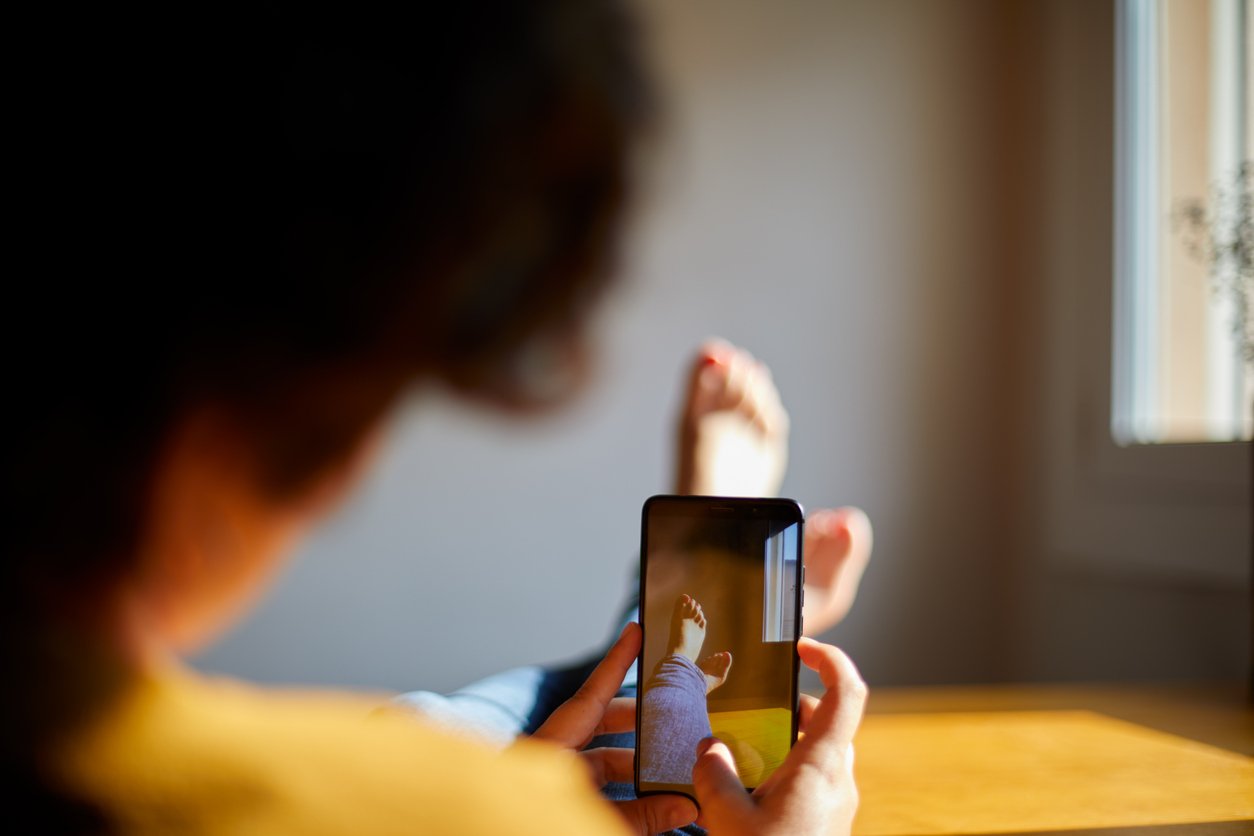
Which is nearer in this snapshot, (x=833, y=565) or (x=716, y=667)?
(x=716, y=667)

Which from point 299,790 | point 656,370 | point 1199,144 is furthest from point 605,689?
point 1199,144

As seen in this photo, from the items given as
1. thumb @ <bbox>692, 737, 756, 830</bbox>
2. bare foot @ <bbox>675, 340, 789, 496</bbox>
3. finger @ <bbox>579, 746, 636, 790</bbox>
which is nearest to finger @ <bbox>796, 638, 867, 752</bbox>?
thumb @ <bbox>692, 737, 756, 830</bbox>

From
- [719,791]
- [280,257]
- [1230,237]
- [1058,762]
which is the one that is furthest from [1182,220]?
[280,257]

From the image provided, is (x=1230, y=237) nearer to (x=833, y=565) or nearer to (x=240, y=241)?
(x=833, y=565)

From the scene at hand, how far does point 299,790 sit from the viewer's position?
0.22 metres

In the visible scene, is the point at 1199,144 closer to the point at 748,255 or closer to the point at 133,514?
the point at 748,255

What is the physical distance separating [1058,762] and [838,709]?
0.39 meters

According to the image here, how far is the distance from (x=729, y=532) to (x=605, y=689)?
0.32ft

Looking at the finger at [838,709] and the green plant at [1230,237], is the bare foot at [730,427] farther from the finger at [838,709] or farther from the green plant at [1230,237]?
the finger at [838,709]

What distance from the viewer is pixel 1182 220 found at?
1.14 m

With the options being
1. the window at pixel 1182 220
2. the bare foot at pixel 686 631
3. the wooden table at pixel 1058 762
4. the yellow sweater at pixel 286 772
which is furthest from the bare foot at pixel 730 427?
the yellow sweater at pixel 286 772

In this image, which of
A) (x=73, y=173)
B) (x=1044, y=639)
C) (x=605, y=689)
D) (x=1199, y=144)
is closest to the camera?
(x=73, y=173)

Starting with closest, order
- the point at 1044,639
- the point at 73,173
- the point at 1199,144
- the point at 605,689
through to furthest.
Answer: the point at 73,173
the point at 605,689
the point at 1199,144
the point at 1044,639

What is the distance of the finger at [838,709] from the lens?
38cm
